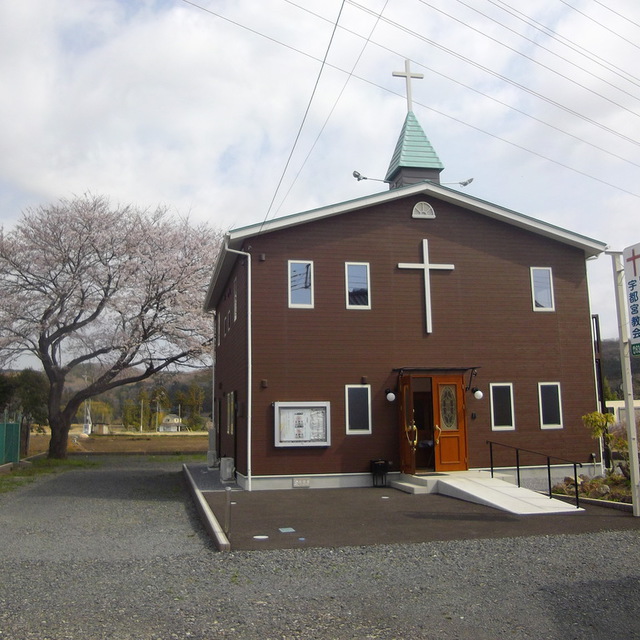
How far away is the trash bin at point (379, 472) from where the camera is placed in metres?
15.4

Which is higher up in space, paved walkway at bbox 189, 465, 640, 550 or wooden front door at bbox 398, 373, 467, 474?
wooden front door at bbox 398, 373, 467, 474

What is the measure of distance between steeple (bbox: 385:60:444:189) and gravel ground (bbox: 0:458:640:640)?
1143cm

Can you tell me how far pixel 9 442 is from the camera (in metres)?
24.1

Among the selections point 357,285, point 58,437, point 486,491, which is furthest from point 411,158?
point 58,437

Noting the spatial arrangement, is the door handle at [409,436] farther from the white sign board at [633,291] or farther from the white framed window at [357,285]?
the white sign board at [633,291]

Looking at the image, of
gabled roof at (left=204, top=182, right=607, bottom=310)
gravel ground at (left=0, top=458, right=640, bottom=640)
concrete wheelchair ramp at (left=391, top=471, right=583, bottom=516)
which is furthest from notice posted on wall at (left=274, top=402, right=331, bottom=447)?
gravel ground at (left=0, top=458, right=640, bottom=640)

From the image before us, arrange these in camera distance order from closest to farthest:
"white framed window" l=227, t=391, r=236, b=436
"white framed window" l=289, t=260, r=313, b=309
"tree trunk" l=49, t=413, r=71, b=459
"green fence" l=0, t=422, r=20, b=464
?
"white framed window" l=289, t=260, r=313, b=309 < "white framed window" l=227, t=391, r=236, b=436 < "green fence" l=0, t=422, r=20, b=464 < "tree trunk" l=49, t=413, r=71, b=459

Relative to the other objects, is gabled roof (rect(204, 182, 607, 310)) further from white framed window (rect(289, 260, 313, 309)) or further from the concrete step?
the concrete step

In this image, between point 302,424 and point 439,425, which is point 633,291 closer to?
point 439,425

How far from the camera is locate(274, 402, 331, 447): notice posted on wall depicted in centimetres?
1524

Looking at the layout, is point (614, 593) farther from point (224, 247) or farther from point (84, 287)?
point (84, 287)

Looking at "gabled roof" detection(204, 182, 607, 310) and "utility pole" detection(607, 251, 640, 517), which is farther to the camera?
"gabled roof" detection(204, 182, 607, 310)

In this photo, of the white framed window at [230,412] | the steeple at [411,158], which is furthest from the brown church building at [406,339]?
the steeple at [411,158]

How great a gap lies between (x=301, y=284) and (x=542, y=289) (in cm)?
621
